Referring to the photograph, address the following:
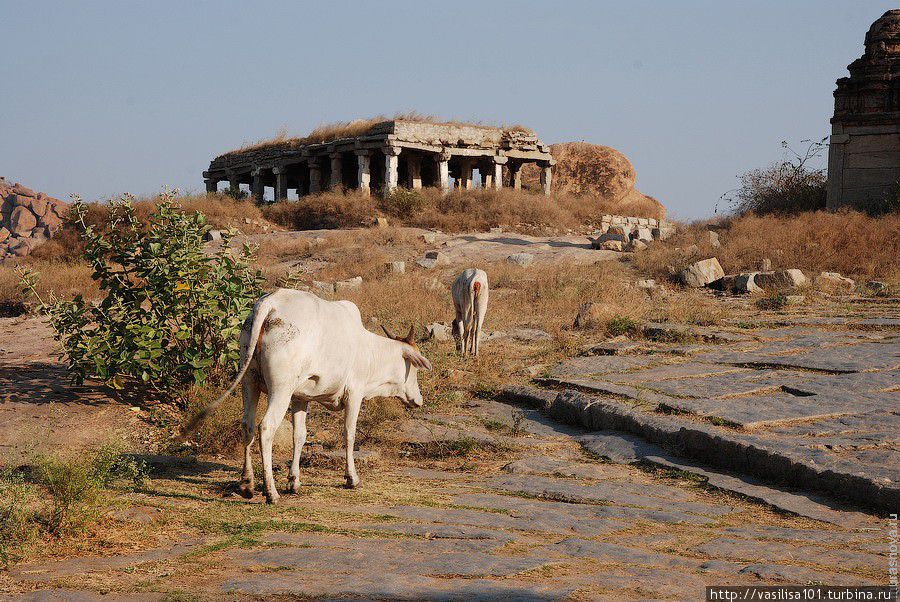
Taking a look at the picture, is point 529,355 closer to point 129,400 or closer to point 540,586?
point 129,400

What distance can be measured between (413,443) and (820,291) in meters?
11.2

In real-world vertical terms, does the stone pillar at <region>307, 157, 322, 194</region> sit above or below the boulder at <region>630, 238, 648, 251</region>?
above

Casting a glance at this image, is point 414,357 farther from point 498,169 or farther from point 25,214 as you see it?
point 25,214

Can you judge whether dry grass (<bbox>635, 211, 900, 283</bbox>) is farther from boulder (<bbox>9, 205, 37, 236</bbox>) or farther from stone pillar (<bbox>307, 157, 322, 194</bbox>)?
boulder (<bbox>9, 205, 37, 236</bbox>)

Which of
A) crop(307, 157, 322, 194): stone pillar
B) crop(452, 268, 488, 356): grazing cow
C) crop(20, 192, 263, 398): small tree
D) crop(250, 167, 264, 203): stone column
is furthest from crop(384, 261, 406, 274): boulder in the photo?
crop(250, 167, 264, 203): stone column

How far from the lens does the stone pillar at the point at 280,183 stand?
37.2 m

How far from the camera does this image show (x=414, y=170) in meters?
35.1

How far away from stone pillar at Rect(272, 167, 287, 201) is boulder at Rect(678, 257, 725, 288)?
23466 millimetres

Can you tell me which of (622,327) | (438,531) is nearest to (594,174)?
(622,327)

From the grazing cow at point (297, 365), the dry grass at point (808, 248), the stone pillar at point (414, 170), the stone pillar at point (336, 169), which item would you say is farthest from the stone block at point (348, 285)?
the stone pillar at point (414, 170)

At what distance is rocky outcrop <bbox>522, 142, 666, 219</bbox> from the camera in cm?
4169

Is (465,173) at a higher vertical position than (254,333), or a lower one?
higher

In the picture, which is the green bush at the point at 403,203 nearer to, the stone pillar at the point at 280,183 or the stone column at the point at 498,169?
the stone column at the point at 498,169

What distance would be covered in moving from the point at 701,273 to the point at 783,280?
1.78 metres
